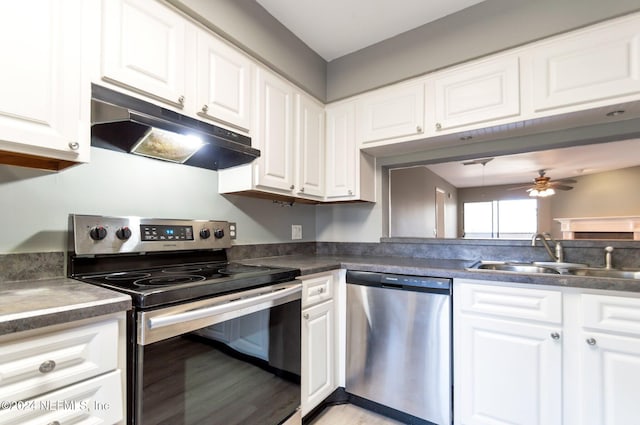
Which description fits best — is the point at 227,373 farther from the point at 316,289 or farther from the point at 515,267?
the point at 515,267

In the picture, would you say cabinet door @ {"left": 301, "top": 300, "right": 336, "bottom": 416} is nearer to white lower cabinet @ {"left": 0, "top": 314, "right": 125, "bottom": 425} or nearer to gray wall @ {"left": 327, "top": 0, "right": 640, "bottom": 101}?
white lower cabinet @ {"left": 0, "top": 314, "right": 125, "bottom": 425}

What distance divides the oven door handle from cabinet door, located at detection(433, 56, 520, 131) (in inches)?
54.8

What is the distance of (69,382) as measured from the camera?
0.81 metres

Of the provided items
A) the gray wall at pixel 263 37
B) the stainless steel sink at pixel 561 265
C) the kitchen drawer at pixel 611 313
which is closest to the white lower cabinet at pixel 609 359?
the kitchen drawer at pixel 611 313

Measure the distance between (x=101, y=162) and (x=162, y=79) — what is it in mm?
475

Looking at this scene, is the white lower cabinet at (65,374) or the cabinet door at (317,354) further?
the cabinet door at (317,354)

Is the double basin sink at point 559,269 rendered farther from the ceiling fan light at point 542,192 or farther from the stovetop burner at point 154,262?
the stovetop burner at point 154,262

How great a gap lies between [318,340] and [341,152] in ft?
4.45

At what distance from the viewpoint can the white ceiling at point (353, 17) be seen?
1844mm

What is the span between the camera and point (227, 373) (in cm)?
121

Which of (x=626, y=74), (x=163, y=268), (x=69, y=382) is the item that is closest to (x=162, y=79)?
(x=163, y=268)

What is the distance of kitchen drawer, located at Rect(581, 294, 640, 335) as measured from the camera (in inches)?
47.8

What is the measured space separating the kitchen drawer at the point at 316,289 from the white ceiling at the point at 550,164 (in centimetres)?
127

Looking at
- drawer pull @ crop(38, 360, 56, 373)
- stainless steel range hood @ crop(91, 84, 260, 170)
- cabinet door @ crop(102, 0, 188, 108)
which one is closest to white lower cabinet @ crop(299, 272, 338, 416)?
stainless steel range hood @ crop(91, 84, 260, 170)
